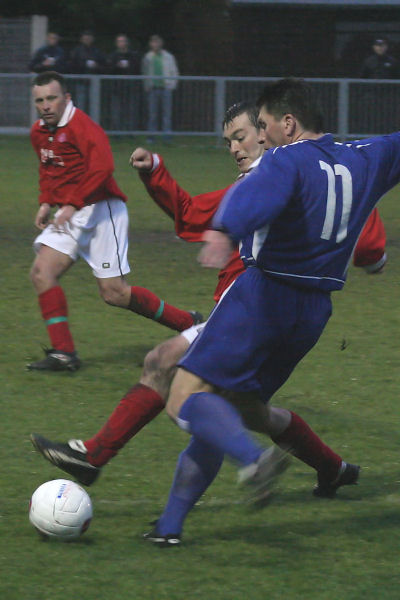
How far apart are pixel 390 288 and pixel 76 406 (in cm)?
454

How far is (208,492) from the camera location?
5422 mm

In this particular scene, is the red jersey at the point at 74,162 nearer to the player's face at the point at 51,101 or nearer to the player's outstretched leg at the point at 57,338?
the player's face at the point at 51,101

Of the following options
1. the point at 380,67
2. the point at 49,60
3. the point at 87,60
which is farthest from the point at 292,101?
the point at 380,67

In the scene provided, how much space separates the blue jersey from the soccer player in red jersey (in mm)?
3146

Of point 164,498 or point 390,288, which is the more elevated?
point 164,498

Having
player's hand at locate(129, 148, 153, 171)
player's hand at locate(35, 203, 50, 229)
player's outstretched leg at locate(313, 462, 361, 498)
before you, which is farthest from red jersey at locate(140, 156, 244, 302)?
player's hand at locate(35, 203, 50, 229)

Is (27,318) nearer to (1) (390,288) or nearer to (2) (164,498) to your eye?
(1) (390,288)

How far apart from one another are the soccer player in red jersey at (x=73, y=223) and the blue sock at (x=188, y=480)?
9.86 feet

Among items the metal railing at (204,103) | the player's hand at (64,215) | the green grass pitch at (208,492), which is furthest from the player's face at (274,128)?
the metal railing at (204,103)

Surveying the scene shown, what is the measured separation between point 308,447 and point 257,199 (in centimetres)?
145

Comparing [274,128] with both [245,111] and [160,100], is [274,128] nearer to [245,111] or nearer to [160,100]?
[245,111]

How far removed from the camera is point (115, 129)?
20500 millimetres

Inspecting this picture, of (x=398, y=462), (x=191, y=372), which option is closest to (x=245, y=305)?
(x=191, y=372)

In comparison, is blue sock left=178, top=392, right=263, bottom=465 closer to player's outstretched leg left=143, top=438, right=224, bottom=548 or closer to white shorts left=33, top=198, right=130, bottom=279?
player's outstretched leg left=143, top=438, right=224, bottom=548
